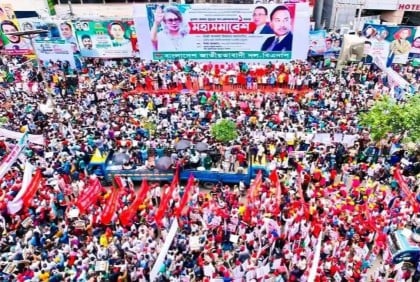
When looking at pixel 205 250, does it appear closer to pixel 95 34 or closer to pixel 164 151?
pixel 164 151

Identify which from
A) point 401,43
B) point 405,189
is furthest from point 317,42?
point 405,189

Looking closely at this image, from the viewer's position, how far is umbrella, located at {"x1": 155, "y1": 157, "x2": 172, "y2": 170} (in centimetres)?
1612

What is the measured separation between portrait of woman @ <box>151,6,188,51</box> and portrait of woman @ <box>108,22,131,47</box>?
113 inches

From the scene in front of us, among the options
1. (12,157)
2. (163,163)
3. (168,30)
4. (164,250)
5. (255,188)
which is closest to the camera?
(164,250)

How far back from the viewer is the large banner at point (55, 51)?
25141 mm

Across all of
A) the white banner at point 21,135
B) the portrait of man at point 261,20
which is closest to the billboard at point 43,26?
the white banner at point 21,135

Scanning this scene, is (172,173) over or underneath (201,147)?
underneath

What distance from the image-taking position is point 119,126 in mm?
19375

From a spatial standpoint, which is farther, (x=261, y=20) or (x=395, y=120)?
(x=261, y=20)

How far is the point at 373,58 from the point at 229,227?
646 inches

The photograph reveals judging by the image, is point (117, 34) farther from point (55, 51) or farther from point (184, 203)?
point (184, 203)

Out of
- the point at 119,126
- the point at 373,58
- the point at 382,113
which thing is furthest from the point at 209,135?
the point at 373,58

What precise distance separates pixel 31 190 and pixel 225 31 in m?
13.8

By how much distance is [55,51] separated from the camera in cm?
2538
